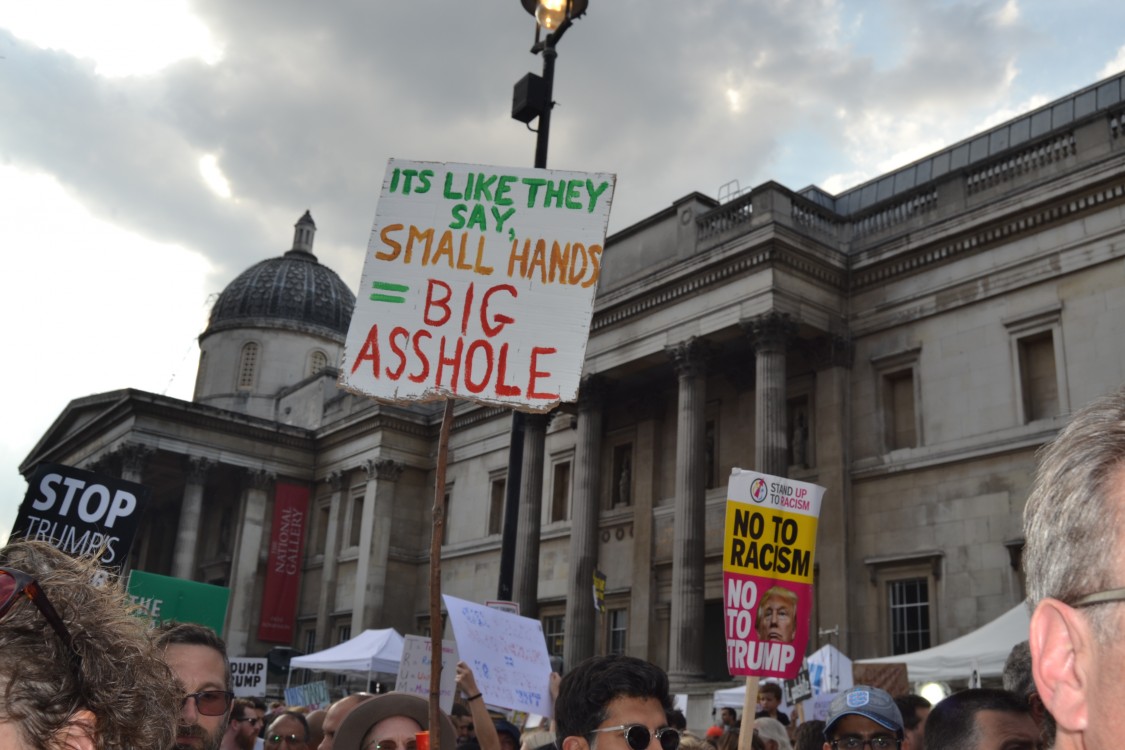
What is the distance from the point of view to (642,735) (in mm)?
3809

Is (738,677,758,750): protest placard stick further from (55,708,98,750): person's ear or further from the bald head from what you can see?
(55,708,98,750): person's ear

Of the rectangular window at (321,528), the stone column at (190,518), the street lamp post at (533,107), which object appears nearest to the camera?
the street lamp post at (533,107)

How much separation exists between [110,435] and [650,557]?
22.8 m

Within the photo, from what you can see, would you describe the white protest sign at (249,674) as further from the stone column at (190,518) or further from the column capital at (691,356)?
the stone column at (190,518)

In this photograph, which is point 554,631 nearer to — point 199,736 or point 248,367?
point 199,736

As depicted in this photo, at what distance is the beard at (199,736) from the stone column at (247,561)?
3496cm

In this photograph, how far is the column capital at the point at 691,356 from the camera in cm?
2258

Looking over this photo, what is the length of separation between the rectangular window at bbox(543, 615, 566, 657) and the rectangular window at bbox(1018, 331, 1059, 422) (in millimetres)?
12859

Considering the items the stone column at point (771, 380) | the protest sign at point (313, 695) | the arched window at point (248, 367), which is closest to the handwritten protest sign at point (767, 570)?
the protest sign at point (313, 695)

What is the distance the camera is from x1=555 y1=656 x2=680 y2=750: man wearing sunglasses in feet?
12.5

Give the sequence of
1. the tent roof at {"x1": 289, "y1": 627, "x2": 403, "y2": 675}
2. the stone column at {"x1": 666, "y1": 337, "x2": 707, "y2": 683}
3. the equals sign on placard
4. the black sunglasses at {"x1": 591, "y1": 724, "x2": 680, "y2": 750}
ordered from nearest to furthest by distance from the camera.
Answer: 1. the black sunglasses at {"x1": 591, "y1": 724, "x2": 680, "y2": 750}
2. the equals sign on placard
3. the tent roof at {"x1": 289, "y1": 627, "x2": 403, "y2": 675}
4. the stone column at {"x1": 666, "y1": 337, "x2": 707, "y2": 683}

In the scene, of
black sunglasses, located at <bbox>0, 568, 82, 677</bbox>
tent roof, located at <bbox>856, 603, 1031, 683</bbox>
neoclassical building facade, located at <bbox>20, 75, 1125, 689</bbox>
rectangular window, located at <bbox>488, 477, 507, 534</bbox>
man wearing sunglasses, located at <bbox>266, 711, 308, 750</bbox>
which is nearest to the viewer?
black sunglasses, located at <bbox>0, 568, 82, 677</bbox>

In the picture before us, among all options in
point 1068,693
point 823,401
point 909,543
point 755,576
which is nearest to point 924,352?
point 823,401

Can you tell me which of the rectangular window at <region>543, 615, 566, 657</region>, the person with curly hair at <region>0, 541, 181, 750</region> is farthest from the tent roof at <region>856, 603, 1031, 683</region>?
the rectangular window at <region>543, 615, 566, 657</region>
